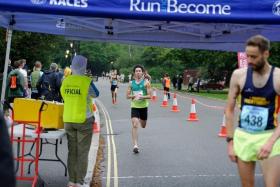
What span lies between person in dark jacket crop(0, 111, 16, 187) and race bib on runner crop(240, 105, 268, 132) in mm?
3383

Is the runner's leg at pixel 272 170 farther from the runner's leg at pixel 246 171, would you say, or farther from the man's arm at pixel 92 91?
the man's arm at pixel 92 91

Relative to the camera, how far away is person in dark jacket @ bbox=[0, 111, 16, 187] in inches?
79.8

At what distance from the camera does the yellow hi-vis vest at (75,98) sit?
24.7 feet

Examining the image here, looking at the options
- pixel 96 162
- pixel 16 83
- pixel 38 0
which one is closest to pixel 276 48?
pixel 16 83

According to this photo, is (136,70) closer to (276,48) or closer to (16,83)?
(16,83)

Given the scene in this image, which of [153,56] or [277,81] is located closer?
[277,81]

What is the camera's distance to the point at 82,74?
25.2ft

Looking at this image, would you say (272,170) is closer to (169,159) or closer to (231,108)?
(231,108)

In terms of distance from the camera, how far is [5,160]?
2043 millimetres

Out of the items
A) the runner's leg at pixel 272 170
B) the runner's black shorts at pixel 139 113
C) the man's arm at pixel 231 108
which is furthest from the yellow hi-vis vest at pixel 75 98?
the runner's black shorts at pixel 139 113

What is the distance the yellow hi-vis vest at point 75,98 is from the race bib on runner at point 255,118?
3.01 m

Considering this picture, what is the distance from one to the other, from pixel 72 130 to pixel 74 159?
1.38ft

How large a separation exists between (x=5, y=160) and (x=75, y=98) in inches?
219

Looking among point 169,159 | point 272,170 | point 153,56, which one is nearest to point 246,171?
point 272,170
